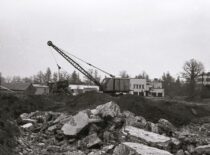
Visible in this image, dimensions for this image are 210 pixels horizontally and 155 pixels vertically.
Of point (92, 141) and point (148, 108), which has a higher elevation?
point (148, 108)

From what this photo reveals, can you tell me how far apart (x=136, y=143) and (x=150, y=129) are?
2.79 meters

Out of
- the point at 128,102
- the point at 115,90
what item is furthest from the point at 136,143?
the point at 115,90

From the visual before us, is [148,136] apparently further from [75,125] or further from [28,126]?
[28,126]

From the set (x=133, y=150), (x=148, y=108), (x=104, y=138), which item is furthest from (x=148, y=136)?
(x=148, y=108)

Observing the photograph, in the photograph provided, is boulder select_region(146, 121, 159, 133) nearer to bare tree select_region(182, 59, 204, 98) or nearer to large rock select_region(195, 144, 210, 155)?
large rock select_region(195, 144, 210, 155)

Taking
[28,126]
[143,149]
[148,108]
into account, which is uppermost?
[148,108]

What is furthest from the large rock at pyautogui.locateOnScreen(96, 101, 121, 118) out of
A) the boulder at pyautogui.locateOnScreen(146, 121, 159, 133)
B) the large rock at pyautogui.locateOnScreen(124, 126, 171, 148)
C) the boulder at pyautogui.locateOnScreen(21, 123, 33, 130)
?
the boulder at pyautogui.locateOnScreen(21, 123, 33, 130)

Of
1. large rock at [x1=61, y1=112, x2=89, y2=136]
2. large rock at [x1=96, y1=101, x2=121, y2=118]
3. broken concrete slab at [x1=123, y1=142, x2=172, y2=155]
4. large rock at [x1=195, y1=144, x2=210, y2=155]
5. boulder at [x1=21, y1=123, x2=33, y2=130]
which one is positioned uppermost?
large rock at [x1=96, y1=101, x2=121, y2=118]

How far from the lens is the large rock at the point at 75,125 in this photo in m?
13.2

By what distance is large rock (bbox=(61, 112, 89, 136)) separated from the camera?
521 inches

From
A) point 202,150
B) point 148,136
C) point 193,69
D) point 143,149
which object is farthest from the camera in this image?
point 193,69

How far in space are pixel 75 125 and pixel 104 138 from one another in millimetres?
1488

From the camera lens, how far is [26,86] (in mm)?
62438

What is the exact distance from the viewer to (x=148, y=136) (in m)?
12.9
